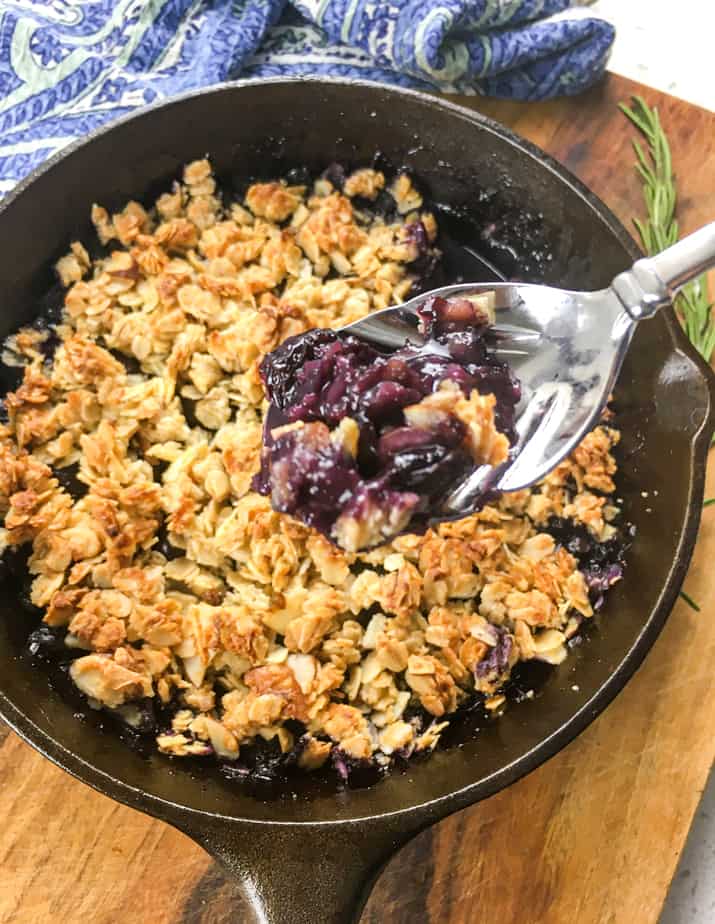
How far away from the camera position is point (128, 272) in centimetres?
174

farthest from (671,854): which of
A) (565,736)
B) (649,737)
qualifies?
(565,736)

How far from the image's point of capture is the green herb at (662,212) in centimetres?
179

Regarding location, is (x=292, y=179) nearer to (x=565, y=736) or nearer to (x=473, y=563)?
(x=473, y=563)

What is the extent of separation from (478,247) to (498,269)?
58 millimetres

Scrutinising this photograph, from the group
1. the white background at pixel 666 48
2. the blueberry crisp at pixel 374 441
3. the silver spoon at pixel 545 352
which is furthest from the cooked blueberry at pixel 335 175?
the white background at pixel 666 48

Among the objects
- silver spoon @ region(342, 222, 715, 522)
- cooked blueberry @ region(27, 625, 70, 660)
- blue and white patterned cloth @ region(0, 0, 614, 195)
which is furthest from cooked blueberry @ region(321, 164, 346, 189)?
cooked blueberry @ region(27, 625, 70, 660)

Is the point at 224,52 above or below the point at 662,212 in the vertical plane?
above

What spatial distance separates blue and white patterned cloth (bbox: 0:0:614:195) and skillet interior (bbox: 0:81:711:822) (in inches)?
7.6

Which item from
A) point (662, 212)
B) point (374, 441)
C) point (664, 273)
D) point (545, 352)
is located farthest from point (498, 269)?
point (374, 441)

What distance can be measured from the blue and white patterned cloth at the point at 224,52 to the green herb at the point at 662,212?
0.15 m

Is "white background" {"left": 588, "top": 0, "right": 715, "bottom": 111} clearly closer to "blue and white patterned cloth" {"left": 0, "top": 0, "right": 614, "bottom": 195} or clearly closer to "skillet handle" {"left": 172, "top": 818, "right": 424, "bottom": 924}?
"blue and white patterned cloth" {"left": 0, "top": 0, "right": 614, "bottom": 195}

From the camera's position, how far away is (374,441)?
1.31 meters

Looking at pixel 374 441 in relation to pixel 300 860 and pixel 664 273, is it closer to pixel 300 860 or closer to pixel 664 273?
pixel 664 273

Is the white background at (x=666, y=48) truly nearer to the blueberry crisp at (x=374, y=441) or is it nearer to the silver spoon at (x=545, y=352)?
the silver spoon at (x=545, y=352)
